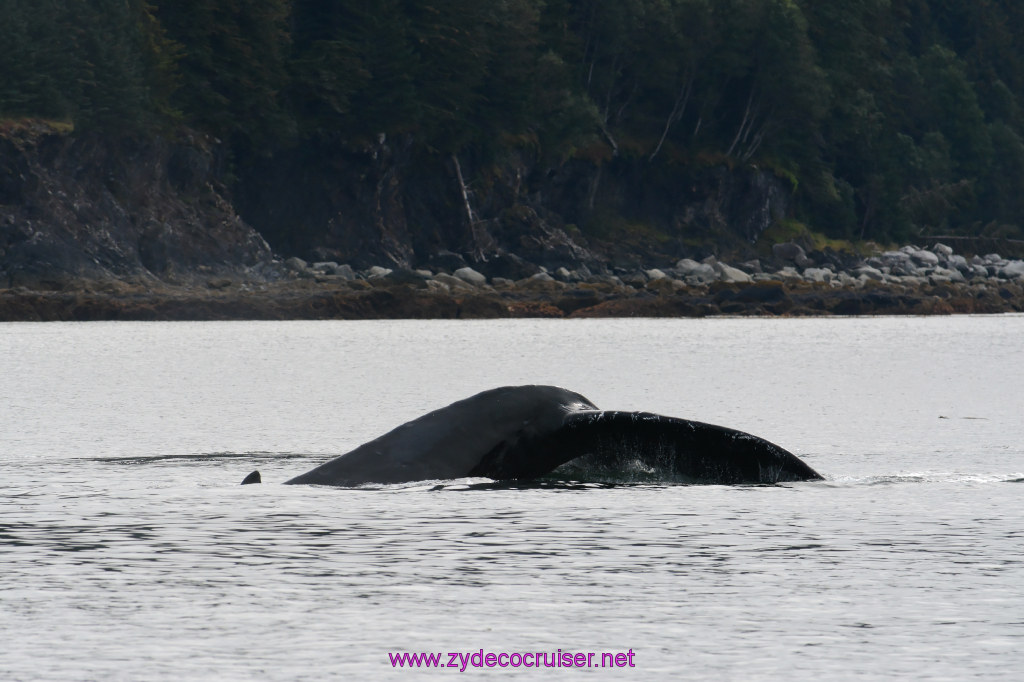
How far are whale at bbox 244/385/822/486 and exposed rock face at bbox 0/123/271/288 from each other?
57.4m

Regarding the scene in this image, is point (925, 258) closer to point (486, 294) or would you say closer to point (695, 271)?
point (695, 271)

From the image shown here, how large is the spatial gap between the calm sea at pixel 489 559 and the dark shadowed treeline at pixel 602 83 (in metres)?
57.4

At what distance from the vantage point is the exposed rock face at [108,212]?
68875 millimetres

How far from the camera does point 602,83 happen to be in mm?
109125

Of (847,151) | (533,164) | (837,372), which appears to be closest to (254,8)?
(533,164)

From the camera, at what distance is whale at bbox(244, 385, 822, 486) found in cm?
1260

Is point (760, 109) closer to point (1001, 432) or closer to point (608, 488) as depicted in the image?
point (1001, 432)

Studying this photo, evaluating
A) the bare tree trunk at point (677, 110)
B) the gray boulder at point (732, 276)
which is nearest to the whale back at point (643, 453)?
the gray boulder at point (732, 276)

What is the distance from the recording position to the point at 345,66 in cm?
8738

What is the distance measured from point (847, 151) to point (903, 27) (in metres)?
26.5

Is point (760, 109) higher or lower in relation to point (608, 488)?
higher

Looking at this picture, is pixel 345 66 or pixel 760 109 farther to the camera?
pixel 760 109

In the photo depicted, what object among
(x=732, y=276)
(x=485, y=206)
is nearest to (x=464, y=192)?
(x=485, y=206)

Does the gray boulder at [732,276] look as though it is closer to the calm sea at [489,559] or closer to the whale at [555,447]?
the calm sea at [489,559]
